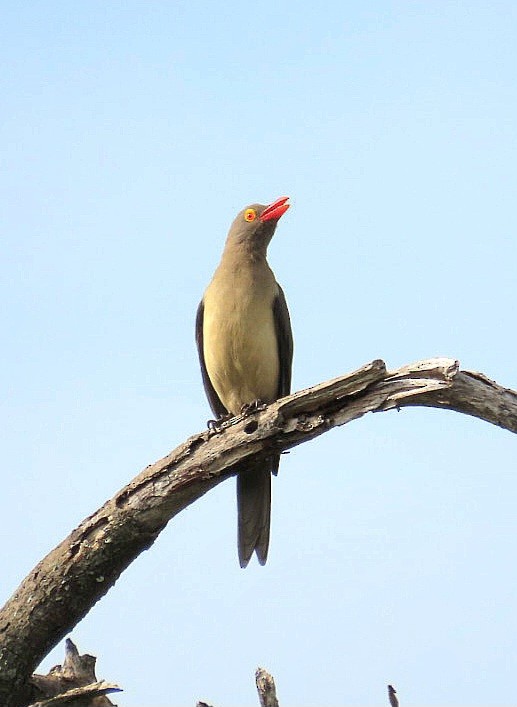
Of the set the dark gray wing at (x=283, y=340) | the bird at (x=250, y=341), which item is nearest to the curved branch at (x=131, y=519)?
the bird at (x=250, y=341)

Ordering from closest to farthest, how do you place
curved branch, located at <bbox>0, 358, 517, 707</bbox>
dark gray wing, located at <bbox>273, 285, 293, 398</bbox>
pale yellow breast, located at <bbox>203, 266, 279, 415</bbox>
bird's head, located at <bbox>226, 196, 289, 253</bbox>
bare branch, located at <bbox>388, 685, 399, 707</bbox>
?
bare branch, located at <bbox>388, 685, 399, 707</bbox> < curved branch, located at <bbox>0, 358, 517, 707</bbox> < pale yellow breast, located at <bbox>203, 266, 279, 415</bbox> < dark gray wing, located at <bbox>273, 285, 293, 398</bbox> < bird's head, located at <bbox>226, 196, 289, 253</bbox>

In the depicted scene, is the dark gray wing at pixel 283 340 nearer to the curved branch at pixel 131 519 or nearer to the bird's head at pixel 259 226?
the bird's head at pixel 259 226

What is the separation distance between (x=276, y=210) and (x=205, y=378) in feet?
4.50

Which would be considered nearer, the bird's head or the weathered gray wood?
the weathered gray wood

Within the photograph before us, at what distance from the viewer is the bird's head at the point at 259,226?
755cm

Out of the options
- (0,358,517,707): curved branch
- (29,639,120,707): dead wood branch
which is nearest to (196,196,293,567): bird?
(0,358,517,707): curved branch

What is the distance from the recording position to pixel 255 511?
717cm

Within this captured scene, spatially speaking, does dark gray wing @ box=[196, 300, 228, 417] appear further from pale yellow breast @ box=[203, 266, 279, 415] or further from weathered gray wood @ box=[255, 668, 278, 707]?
weathered gray wood @ box=[255, 668, 278, 707]

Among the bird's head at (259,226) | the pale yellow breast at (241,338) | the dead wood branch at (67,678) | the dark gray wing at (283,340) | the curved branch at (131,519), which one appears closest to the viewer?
the curved branch at (131,519)

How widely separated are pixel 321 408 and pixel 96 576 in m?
1.55

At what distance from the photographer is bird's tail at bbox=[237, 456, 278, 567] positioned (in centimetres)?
707

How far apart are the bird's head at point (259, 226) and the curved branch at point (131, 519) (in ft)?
7.66

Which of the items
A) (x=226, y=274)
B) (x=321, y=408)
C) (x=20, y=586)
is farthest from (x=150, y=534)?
(x=226, y=274)

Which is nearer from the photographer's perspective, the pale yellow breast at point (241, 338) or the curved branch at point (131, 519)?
the curved branch at point (131, 519)
